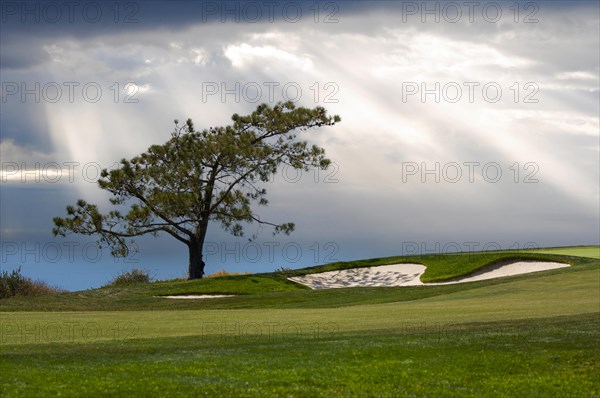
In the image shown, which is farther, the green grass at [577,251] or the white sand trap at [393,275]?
the green grass at [577,251]

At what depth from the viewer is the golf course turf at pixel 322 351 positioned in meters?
15.8

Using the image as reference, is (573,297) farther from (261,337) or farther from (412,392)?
(412,392)

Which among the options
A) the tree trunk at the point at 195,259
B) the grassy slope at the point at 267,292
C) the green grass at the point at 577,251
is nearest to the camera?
the grassy slope at the point at 267,292

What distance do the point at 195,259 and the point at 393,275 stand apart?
563 inches

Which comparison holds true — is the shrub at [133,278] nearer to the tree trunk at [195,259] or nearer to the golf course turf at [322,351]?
the tree trunk at [195,259]

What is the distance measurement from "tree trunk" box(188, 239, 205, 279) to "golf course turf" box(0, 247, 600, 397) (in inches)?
944

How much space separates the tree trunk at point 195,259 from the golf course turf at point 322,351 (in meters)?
24.0

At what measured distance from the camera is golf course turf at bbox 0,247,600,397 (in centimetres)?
1580

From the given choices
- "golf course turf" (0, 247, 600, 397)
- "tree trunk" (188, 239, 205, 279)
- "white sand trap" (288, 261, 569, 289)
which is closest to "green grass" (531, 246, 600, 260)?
"white sand trap" (288, 261, 569, 289)

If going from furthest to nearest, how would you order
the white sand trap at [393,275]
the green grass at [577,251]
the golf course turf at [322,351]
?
1. the green grass at [577,251]
2. the white sand trap at [393,275]
3. the golf course turf at [322,351]

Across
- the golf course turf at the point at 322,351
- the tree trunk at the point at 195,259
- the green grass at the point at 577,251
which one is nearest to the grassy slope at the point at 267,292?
the green grass at the point at 577,251

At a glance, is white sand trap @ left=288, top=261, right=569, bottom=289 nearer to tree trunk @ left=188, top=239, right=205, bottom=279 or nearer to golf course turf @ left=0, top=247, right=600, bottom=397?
tree trunk @ left=188, top=239, right=205, bottom=279

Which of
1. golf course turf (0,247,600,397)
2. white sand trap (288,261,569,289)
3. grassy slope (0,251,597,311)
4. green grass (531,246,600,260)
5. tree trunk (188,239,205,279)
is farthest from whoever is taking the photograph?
tree trunk (188,239,205,279)

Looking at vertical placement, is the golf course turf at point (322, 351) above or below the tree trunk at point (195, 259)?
below
